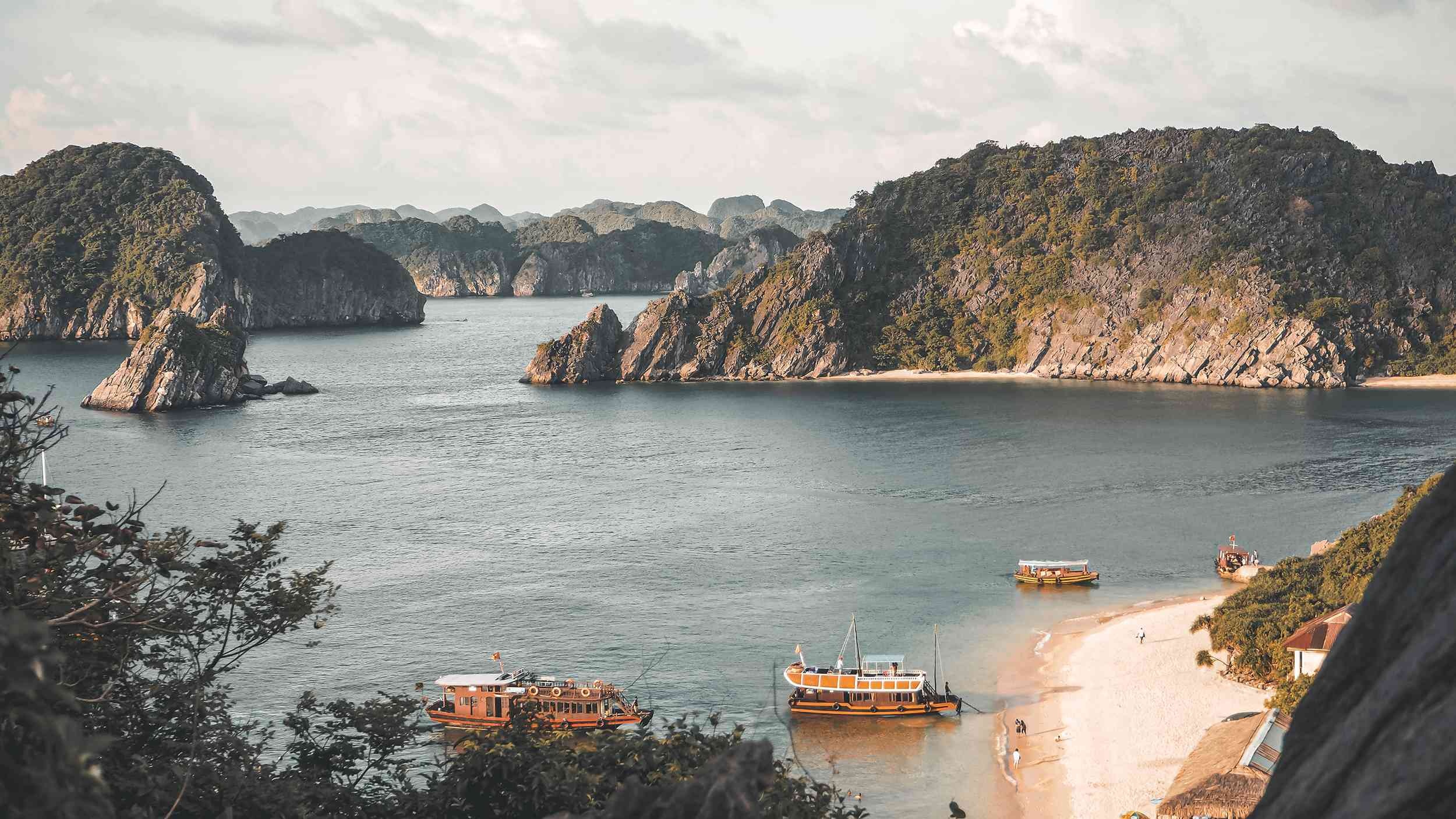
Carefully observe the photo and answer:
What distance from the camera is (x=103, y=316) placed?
196625 mm

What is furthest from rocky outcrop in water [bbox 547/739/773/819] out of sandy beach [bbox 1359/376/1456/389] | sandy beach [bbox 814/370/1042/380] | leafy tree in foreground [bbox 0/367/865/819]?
sandy beach [bbox 1359/376/1456/389]

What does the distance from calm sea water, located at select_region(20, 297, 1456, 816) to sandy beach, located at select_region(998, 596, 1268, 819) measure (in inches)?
66.2

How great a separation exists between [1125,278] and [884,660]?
4801 inches

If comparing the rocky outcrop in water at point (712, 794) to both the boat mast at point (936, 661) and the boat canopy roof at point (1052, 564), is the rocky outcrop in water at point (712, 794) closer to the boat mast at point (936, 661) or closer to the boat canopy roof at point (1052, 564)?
the boat mast at point (936, 661)

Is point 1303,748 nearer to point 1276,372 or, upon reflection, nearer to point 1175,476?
point 1175,476

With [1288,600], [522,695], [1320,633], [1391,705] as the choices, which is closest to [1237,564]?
[1288,600]

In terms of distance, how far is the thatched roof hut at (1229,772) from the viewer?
29891 mm

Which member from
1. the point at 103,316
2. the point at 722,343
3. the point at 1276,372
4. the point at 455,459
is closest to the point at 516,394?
the point at 722,343

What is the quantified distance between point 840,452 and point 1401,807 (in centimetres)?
9064

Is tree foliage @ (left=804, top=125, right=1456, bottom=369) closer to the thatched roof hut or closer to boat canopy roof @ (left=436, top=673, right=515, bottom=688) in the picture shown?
the thatched roof hut

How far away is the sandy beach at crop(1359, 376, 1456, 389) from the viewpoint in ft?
428

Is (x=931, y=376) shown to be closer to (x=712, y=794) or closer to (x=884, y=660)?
(x=884, y=660)

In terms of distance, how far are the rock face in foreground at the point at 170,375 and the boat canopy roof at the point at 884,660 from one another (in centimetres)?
10022

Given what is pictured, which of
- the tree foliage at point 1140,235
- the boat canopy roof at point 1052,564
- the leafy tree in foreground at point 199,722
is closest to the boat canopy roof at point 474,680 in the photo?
the leafy tree in foreground at point 199,722
